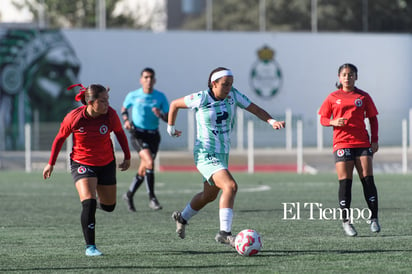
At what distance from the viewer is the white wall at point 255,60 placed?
41.5m

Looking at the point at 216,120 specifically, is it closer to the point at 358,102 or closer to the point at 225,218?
the point at 225,218

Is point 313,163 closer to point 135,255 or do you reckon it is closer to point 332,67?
point 332,67

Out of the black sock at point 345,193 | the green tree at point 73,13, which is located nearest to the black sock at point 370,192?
the black sock at point 345,193

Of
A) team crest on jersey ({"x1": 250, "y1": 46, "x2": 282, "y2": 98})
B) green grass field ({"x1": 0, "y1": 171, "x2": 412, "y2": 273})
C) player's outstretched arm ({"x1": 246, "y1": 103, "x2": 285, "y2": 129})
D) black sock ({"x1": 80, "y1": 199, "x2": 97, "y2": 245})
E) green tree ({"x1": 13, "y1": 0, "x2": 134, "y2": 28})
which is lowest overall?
green grass field ({"x1": 0, "y1": 171, "x2": 412, "y2": 273})

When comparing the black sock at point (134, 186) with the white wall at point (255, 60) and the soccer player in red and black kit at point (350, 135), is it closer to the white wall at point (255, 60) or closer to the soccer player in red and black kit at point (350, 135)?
the soccer player in red and black kit at point (350, 135)

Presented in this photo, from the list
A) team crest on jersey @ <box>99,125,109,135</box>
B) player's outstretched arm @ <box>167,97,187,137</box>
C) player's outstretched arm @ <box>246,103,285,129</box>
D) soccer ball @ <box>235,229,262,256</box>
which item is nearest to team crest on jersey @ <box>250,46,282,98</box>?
player's outstretched arm @ <box>167,97,187,137</box>

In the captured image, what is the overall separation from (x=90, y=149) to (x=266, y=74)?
34.0 metres

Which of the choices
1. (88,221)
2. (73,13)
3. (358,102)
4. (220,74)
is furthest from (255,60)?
(88,221)

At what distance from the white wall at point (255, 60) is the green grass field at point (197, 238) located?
72.4ft

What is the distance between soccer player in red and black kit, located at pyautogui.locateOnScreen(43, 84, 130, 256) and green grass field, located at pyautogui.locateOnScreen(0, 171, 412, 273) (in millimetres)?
540

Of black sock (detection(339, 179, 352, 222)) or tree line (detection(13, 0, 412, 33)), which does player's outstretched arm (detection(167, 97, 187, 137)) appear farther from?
tree line (detection(13, 0, 412, 33))

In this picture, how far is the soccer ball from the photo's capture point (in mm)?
9250

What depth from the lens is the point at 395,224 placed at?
12.3m

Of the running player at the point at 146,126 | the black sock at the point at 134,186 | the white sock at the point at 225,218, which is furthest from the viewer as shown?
the running player at the point at 146,126
